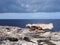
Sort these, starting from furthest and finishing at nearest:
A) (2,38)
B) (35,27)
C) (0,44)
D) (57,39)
Result: 1. (35,27)
2. (57,39)
3. (2,38)
4. (0,44)

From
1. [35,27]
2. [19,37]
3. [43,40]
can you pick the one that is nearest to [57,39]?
[43,40]

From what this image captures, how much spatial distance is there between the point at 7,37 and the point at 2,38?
0.21 meters

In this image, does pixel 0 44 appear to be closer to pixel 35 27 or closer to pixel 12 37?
pixel 12 37

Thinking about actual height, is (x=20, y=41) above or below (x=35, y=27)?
below

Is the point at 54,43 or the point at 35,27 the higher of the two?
the point at 35,27

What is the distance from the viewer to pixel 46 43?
871 cm

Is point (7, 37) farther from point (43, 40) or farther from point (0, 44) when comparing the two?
point (43, 40)

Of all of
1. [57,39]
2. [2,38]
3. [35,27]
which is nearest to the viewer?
[2,38]

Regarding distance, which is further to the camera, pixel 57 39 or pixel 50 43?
pixel 57 39

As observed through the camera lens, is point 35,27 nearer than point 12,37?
No

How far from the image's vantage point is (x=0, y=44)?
8.23 meters

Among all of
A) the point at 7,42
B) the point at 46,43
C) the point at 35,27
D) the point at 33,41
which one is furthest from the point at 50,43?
the point at 35,27

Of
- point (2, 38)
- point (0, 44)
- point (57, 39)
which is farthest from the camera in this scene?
point (57, 39)

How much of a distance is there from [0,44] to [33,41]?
1387mm
